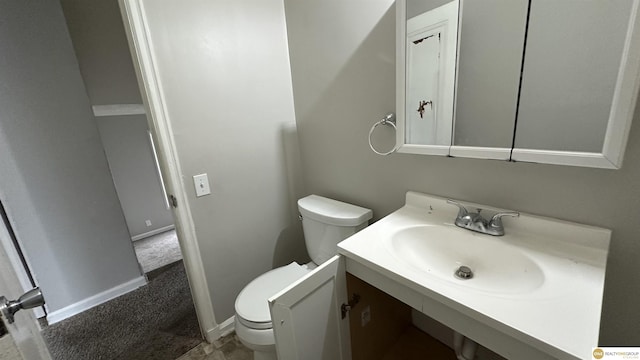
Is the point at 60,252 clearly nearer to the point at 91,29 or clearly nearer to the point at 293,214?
the point at 293,214

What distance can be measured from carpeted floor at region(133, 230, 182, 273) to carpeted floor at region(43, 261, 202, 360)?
0.44m

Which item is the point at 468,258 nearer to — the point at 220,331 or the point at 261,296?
the point at 261,296

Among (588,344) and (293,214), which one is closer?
(588,344)

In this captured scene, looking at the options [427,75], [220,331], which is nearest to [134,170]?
[220,331]

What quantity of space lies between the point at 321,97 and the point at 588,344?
1.34 metres

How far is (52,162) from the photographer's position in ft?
5.45

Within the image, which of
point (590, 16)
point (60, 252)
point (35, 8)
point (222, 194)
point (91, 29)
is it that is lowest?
point (60, 252)

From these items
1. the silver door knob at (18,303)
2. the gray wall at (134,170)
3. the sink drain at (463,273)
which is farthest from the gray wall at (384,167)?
the gray wall at (134,170)

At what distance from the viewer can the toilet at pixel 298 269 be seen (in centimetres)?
110

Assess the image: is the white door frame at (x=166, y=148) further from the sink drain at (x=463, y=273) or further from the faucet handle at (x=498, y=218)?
the faucet handle at (x=498, y=218)

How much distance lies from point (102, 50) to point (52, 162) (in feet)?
4.51

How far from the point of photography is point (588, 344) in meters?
0.49

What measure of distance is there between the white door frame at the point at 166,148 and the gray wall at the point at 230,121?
25 mm

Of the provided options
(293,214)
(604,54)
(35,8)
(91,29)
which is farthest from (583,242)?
(91,29)
